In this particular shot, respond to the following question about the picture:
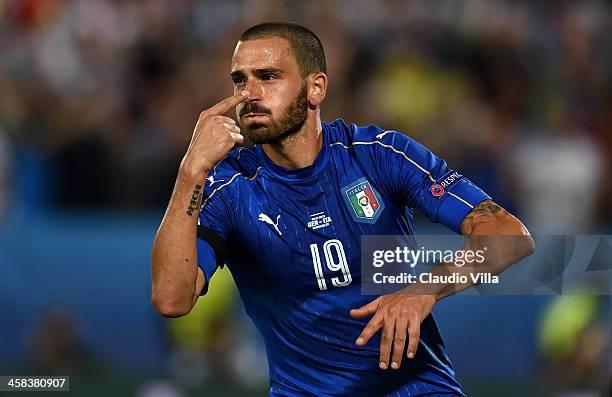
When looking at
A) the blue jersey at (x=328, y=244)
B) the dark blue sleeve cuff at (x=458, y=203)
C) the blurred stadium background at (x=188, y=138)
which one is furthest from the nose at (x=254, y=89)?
the blurred stadium background at (x=188, y=138)

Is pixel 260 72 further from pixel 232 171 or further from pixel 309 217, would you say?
pixel 309 217

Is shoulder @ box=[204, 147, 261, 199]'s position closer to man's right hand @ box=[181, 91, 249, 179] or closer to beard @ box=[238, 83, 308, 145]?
beard @ box=[238, 83, 308, 145]

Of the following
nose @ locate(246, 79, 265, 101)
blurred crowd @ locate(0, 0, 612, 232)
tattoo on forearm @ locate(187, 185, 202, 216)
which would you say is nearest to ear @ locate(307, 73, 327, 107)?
nose @ locate(246, 79, 265, 101)

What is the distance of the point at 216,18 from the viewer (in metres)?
13.0

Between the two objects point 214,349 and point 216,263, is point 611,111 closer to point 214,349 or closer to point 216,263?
point 214,349

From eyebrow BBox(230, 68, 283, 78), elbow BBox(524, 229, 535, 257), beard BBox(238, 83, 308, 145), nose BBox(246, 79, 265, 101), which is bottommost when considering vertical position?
elbow BBox(524, 229, 535, 257)

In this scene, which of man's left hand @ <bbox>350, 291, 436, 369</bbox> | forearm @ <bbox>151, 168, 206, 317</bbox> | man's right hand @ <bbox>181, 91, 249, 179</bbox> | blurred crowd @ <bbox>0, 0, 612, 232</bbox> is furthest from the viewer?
blurred crowd @ <bbox>0, 0, 612, 232</bbox>

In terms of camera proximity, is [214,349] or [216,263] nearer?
[216,263]

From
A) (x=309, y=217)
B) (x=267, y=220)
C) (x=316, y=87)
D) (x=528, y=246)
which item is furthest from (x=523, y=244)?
(x=316, y=87)

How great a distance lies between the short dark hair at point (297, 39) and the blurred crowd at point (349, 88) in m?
5.47

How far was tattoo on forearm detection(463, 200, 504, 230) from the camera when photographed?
5.29m

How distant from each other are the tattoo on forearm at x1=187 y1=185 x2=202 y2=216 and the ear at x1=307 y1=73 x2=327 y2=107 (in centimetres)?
94

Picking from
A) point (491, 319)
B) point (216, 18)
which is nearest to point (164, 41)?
point (216, 18)

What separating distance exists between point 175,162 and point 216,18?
2631 mm
